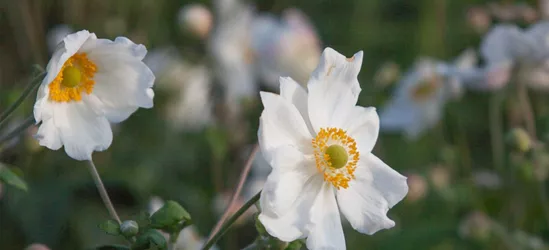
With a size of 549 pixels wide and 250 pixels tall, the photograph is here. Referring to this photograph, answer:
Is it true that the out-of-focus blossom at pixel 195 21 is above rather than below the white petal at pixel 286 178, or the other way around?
below

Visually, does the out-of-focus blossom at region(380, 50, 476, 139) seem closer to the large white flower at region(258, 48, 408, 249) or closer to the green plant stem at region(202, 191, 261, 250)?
the large white flower at region(258, 48, 408, 249)

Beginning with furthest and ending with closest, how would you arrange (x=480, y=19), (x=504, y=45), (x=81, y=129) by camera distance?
(x=480, y=19)
(x=504, y=45)
(x=81, y=129)

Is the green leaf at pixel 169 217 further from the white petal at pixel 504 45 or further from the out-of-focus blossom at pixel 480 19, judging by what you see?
the out-of-focus blossom at pixel 480 19

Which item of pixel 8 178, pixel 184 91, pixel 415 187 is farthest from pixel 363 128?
pixel 184 91

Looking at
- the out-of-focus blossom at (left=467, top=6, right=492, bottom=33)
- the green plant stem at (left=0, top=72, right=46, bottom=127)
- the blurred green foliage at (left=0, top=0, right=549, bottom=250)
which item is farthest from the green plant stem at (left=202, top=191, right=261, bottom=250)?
the out-of-focus blossom at (left=467, top=6, right=492, bottom=33)

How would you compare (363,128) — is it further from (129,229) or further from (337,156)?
(129,229)

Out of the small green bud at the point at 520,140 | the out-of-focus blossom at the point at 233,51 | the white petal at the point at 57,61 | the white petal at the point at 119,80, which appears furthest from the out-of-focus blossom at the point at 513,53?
the white petal at the point at 57,61
